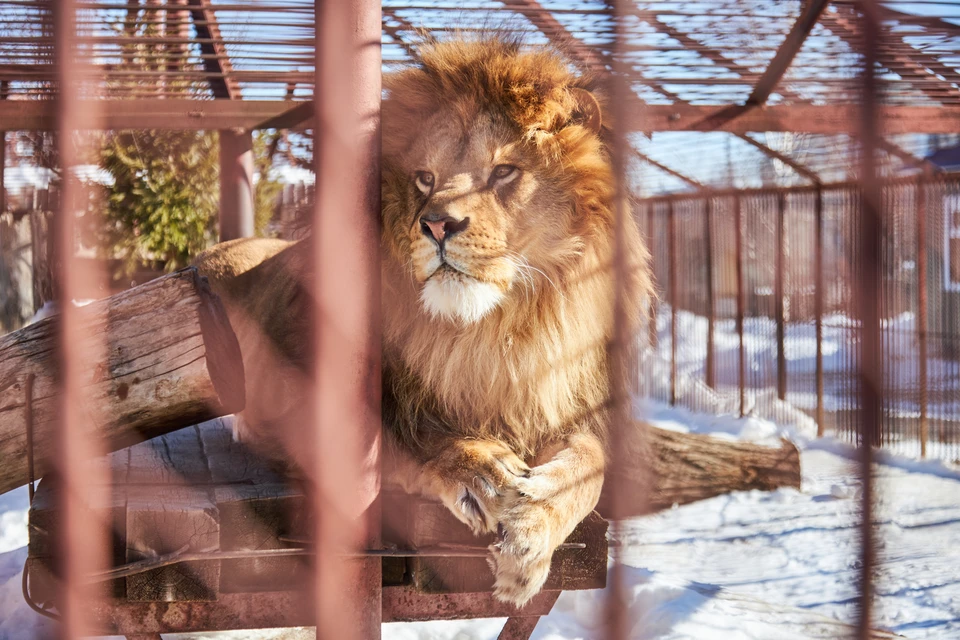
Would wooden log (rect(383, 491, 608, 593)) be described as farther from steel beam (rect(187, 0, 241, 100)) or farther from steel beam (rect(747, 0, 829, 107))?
steel beam (rect(747, 0, 829, 107))

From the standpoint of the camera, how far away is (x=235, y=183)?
5441 millimetres

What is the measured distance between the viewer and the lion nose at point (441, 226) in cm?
183

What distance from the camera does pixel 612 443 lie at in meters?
2.16

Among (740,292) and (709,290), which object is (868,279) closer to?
(740,292)

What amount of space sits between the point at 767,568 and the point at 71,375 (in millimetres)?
3342

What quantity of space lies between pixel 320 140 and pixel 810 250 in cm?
600

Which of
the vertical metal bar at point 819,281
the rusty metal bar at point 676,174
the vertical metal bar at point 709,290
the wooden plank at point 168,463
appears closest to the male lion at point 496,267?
the wooden plank at point 168,463

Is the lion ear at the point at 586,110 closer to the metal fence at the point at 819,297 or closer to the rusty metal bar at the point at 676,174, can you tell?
the metal fence at the point at 819,297

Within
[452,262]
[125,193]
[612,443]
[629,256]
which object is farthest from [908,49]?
[125,193]

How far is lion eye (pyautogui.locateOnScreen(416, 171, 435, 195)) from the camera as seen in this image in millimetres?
2033

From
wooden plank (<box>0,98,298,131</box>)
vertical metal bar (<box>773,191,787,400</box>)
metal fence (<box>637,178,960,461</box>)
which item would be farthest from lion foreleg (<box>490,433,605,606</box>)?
vertical metal bar (<box>773,191,787,400</box>)

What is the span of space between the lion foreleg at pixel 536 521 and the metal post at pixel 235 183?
396cm

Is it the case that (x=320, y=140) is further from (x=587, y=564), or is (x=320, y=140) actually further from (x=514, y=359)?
(x=587, y=564)

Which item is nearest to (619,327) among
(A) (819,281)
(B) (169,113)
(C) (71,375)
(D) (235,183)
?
(C) (71,375)
